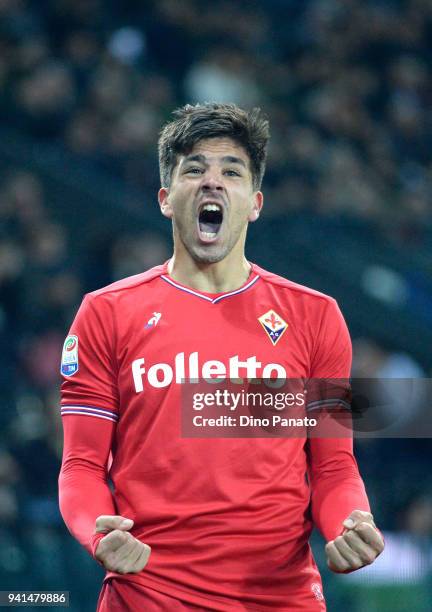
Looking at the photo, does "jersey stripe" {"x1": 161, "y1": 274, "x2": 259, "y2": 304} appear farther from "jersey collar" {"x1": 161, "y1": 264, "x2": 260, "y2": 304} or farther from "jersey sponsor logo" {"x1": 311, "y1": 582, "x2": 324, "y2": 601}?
"jersey sponsor logo" {"x1": 311, "y1": 582, "x2": 324, "y2": 601}

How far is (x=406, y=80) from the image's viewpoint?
9.16 meters

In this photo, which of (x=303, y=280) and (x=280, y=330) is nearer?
(x=280, y=330)

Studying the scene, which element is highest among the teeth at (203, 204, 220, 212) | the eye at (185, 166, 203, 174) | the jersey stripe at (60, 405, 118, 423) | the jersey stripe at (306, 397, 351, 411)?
the eye at (185, 166, 203, 174)

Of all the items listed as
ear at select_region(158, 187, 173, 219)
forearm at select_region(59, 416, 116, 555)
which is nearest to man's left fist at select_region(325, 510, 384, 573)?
forearm at select_region(59, 416, 116, 555)

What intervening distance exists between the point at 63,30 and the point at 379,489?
14.0 feet

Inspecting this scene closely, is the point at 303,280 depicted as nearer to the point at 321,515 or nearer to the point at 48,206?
the point at 48,206

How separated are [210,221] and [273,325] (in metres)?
0.39

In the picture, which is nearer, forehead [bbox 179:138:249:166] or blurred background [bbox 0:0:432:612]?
forehead [bbox 179:138:249:166]

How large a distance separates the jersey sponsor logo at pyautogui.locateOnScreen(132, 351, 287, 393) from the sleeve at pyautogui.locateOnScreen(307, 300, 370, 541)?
0.15 meters

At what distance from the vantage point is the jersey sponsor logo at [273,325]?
3156 mm

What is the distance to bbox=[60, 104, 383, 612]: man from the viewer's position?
292 cm

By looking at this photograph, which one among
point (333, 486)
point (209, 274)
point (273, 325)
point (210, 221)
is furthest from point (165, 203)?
point (333, 486)

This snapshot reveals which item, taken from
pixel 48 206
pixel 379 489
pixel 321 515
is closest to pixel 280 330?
pixel 321 515

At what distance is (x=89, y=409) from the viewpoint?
306 cm
